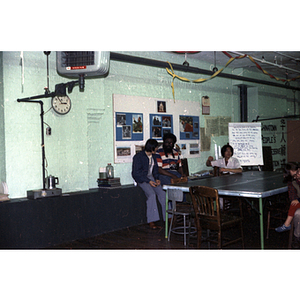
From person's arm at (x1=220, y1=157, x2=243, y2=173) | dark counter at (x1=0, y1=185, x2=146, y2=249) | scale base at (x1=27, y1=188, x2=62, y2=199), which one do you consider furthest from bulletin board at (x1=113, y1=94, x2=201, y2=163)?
scale base at (x1=27, y1=188, x2=62, y2=199)

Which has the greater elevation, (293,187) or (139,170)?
(139,170)

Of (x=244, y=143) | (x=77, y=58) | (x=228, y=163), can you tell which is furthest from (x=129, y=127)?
(x=244, y=143)

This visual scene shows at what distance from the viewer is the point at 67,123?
17.4 feet

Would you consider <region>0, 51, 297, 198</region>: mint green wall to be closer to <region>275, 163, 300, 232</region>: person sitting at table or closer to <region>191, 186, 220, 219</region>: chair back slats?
<region>191, 186, 220, 219</region>: chair back slats

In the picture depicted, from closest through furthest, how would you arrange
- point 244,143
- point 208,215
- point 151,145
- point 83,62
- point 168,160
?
1. point 83,62
2. point 208,215
3. point 151,145
4. point 168,160
5. point 244,143

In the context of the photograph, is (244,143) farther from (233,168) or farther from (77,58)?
(77,58)

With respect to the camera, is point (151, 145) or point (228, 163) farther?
point (228, 163)

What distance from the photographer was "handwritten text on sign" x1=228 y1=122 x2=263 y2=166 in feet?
27.3

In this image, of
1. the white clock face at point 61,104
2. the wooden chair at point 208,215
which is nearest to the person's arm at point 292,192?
the wooden chair at point 208,215

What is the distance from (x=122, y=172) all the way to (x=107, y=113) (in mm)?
1068

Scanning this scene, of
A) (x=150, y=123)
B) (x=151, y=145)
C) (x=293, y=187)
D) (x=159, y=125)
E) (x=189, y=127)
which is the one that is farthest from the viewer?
(x=189, y=127)

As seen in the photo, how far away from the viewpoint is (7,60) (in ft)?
15.4

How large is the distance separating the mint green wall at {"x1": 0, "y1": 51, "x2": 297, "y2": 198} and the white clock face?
75 mm

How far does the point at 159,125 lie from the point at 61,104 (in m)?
2.38
